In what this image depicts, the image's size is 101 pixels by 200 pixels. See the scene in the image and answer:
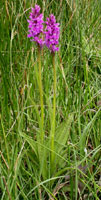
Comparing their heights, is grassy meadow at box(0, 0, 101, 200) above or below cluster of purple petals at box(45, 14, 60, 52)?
below

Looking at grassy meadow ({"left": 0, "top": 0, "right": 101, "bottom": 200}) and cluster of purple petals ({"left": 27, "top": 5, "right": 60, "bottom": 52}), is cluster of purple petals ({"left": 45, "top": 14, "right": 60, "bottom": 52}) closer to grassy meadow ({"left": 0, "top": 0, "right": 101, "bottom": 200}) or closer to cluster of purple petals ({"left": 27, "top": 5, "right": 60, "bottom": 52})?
cluster of purple petals ({"left": 27, "top": 5, "right": 60, "bottom": 52})

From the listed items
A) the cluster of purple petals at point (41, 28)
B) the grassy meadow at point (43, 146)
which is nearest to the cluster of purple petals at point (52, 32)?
the cluster of purple petals at point (41, 28)

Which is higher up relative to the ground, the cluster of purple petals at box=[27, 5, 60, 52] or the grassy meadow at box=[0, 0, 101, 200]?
the cluster of purple petals at box=[27, 5, 60, 52]

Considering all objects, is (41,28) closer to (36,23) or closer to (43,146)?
(36,23)

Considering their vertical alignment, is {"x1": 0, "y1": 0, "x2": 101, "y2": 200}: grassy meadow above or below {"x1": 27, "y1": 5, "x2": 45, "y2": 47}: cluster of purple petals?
below

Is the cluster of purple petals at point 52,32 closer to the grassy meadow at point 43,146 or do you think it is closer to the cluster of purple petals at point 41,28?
the cluster of purple petals at point 41,28

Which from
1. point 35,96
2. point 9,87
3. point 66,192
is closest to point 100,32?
point 35,96

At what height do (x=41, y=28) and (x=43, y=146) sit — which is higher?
(x=41, y=28)

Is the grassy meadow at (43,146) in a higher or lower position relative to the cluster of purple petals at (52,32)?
lower

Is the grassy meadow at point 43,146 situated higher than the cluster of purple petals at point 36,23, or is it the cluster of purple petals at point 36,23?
the cluster of purple petals at point 36,23

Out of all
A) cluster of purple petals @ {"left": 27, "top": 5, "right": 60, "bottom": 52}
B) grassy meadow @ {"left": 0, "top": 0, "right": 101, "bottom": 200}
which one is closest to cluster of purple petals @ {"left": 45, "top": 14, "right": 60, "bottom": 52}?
cluster of purple petals @ {"left": 27, "top": 5, "right": 60, "bottom": 52}

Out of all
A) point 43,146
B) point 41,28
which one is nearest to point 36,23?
point 41,28

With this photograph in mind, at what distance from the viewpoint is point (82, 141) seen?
101 cm

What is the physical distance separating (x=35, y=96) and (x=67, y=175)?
50 centimetres
